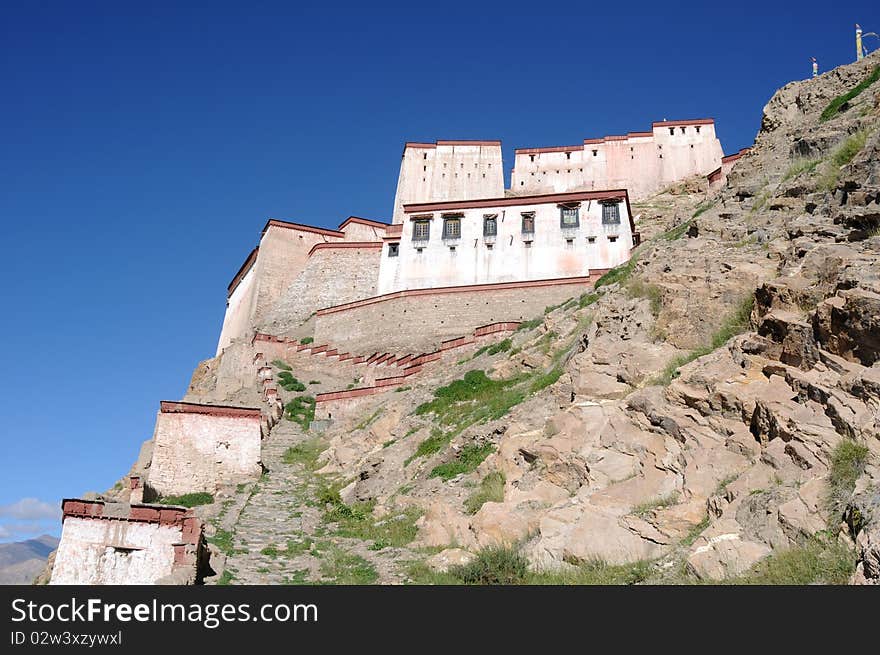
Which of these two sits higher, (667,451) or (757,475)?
(667,451)

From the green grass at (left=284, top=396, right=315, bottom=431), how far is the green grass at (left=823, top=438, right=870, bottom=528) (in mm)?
20080

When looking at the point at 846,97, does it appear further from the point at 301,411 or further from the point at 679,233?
the point at 301,411

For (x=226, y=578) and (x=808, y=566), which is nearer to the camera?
(x=808, y=566)

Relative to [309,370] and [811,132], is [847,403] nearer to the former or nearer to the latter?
[811,132]

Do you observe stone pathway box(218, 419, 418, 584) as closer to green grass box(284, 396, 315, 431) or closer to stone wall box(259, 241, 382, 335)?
green grass box(284, 396, 315, 431)

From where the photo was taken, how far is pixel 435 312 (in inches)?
1510

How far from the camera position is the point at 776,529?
807cm

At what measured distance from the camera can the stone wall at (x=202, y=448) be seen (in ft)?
66.9

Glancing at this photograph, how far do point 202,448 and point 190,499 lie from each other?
1693mm

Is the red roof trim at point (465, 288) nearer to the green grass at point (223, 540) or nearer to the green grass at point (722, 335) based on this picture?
the green grass at point (223, 540)

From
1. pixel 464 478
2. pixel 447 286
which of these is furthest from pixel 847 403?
pixel 447 286

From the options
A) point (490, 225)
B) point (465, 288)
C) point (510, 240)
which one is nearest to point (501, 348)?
point (465, 288)

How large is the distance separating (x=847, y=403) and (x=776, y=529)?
5.20 ft

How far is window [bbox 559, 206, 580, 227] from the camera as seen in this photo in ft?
131
